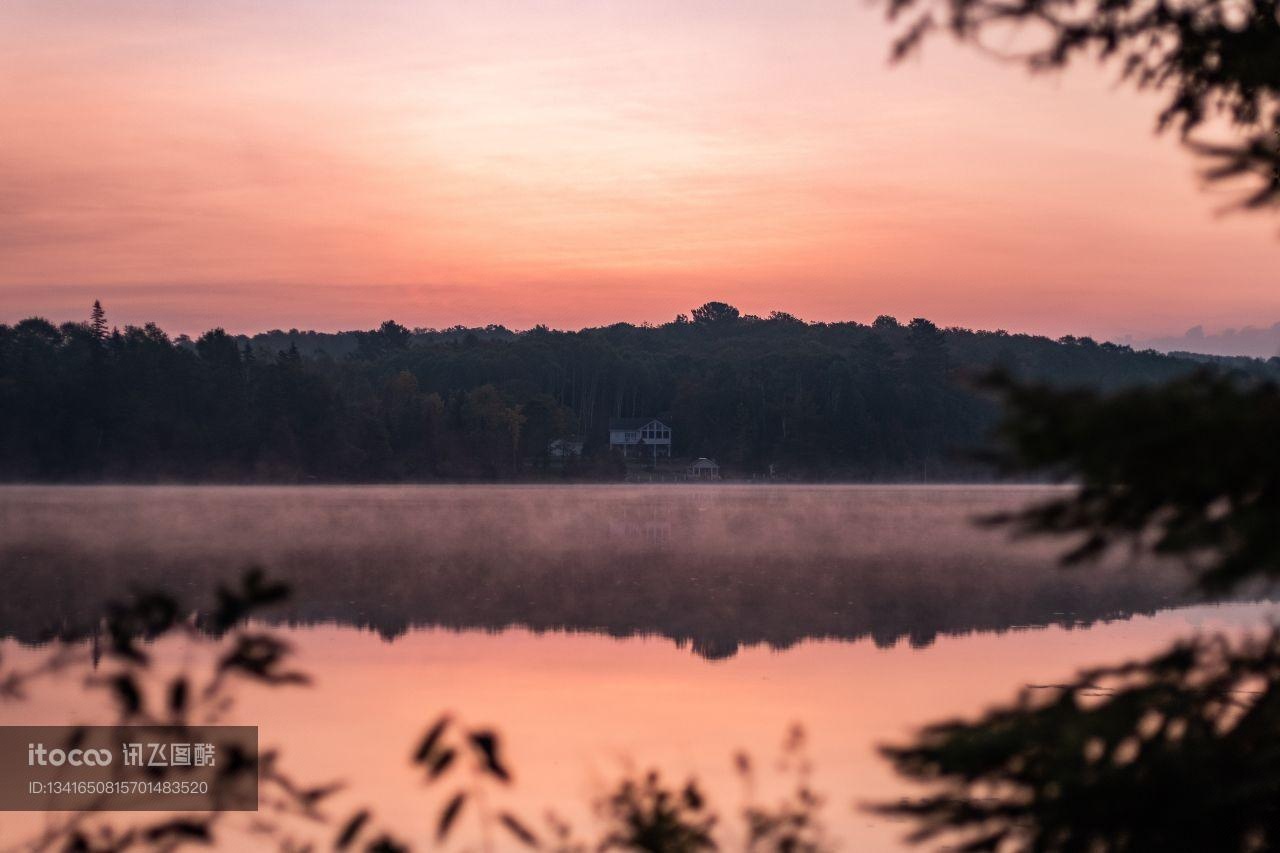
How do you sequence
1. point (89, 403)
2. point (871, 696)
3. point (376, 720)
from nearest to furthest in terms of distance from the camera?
point (376, 720), point (871, 696), point (89, 403)

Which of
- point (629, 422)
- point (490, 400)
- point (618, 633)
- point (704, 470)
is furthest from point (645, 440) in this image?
point (618, 633)

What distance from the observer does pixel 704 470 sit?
126m

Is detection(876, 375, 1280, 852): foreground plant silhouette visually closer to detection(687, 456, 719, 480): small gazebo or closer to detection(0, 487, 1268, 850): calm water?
detection(0, 487, 1268, 850): calm water

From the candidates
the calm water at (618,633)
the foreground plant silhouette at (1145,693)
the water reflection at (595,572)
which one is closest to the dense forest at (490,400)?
the water reflection at (595,572)

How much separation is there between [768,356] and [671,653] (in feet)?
373

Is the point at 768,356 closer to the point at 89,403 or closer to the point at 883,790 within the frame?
the point at 89,403

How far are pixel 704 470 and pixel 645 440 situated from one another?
6803 mm

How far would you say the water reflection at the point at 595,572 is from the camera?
23.1 metres

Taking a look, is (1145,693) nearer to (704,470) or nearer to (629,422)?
(704,470)

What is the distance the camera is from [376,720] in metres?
14.8

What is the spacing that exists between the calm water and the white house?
8008 centimetres

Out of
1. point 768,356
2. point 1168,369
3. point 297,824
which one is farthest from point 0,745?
point 1168,369

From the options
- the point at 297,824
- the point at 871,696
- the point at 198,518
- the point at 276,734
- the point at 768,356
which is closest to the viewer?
the point at 297,824

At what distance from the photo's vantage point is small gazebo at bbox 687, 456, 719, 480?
413 feet
